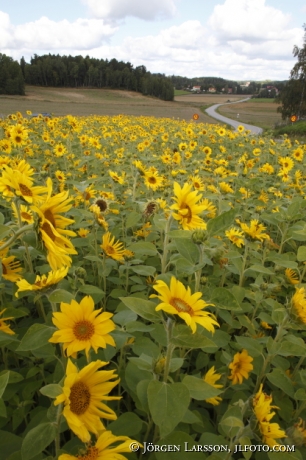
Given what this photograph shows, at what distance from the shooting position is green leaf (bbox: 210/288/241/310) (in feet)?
4.16

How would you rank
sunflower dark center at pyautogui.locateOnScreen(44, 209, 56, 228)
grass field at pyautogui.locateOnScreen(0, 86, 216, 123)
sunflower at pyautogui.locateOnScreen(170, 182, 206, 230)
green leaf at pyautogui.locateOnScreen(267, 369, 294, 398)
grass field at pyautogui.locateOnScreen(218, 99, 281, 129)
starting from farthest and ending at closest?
grass field at pyautogui.locateOnScreen(218, 99, 281, 129) → grass field at pyautogui.locateOnScreen(0, 86, 216, 123) → sunflower at pyautogui.locateOnScreen(170, 182, 206, 230) → green leaf at pyautogui.locateOnScreen(267, 369, 294, 398) → sunflower dark center at pyautogui.locateOnScreen(44, 209, 56, 228)

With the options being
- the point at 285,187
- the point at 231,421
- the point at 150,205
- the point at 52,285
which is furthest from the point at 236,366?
the point at 285,187

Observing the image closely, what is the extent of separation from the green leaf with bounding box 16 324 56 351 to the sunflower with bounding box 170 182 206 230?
90 centimetres

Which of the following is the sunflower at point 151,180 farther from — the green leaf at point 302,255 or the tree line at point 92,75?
the tree line at point 92,75

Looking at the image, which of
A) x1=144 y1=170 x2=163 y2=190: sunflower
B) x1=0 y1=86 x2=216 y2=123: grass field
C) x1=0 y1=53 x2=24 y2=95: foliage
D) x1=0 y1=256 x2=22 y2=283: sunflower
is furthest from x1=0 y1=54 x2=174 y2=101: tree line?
x1=0 y1=256 x2=22 y2=283: sunflower

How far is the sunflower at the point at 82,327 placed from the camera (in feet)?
3.80

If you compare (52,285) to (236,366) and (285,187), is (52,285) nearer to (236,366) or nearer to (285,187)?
(236,366)

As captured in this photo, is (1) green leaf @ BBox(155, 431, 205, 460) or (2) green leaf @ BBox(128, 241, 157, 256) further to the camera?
(2) green leaf @ BBox(128, 241, 157, 256)

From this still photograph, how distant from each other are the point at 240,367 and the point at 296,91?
37278 mm

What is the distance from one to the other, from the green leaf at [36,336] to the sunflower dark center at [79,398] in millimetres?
235

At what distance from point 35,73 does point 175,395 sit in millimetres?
63722

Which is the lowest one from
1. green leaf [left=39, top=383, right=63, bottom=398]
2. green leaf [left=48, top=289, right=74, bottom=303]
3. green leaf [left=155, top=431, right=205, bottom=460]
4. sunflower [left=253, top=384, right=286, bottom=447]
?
green leaf [left=155, top=431, right=205, bottom=460]

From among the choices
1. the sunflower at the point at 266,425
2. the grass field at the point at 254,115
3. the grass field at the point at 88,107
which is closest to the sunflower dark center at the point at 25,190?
the sunflower at the point at 266,425

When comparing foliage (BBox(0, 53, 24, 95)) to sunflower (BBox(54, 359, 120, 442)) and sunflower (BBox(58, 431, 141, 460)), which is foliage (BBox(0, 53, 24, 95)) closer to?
sunflower (BBox(54, 359, 120, 442))
